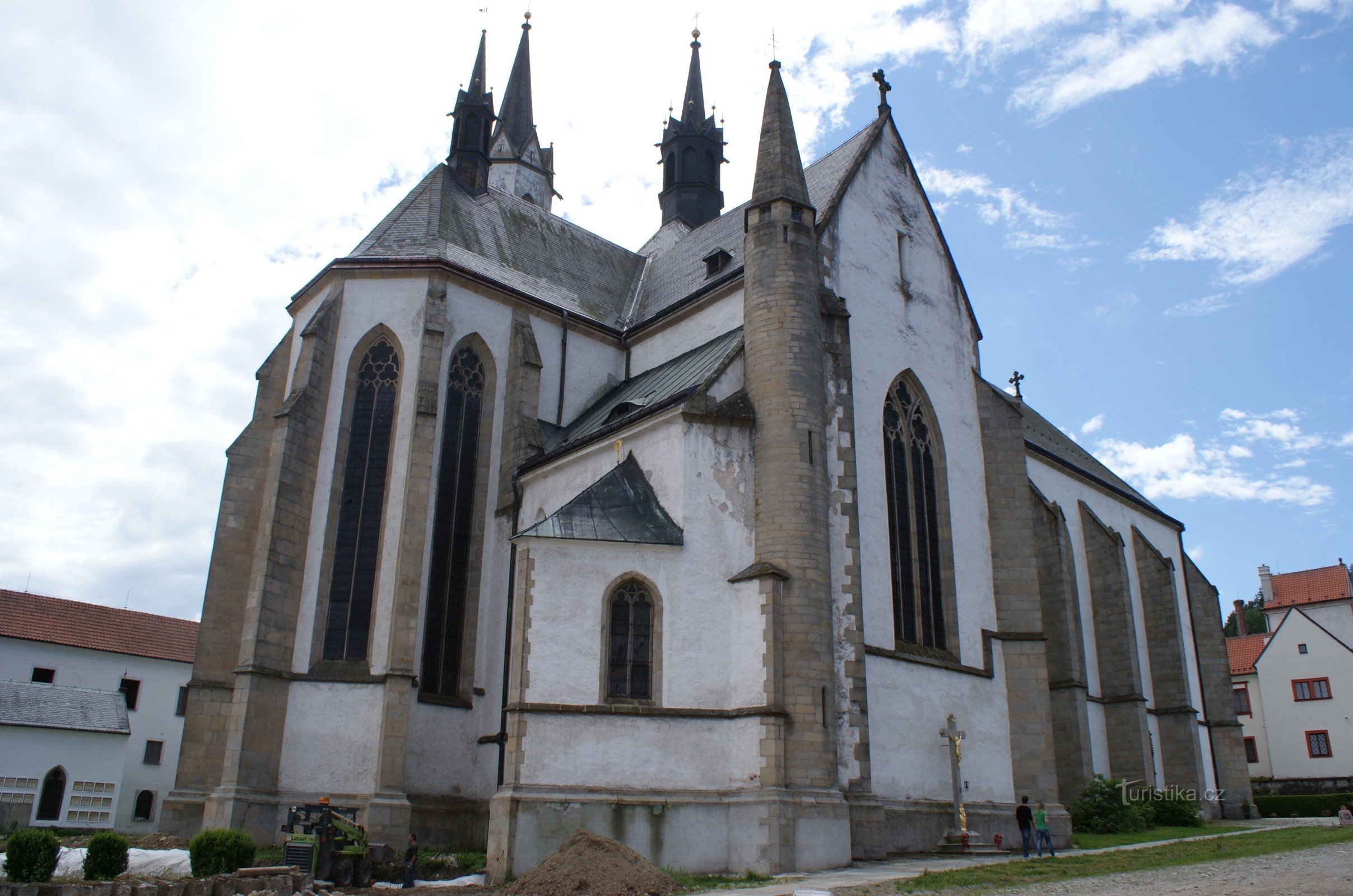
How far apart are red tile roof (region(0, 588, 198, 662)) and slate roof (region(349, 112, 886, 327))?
23069 mm

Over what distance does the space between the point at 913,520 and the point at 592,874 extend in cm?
Result: 1116

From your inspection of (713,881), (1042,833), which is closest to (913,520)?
(1042,833)

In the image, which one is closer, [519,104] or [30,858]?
[30,858]

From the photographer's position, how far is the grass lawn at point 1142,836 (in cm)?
2108

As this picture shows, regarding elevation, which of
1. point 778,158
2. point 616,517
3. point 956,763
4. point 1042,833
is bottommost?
point 1042,833

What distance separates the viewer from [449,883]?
1633 centimetres

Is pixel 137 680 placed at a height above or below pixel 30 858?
above

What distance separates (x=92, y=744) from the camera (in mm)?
34750

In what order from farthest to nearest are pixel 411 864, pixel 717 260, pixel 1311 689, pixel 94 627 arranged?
pixel 1311 689 < pixel 94 627 < pixel 717 260 < pixel 411 864

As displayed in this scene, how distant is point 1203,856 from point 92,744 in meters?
34.1

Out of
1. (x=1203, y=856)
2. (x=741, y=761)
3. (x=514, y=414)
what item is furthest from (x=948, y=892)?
(x=514, y=414)

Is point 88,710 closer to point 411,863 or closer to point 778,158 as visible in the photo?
point 411,863

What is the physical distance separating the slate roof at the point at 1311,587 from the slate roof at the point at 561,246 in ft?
154

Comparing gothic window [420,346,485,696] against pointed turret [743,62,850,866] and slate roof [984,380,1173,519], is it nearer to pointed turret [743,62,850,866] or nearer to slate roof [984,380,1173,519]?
pointed turret [743,62,850,866]
